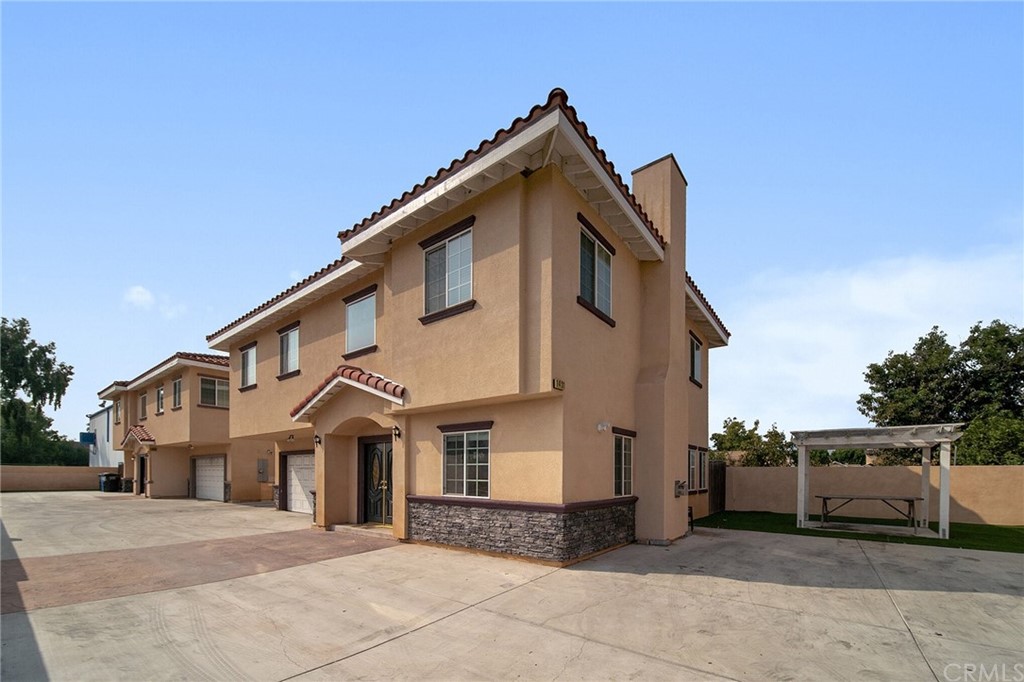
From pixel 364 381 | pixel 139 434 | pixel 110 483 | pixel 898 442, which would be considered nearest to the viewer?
pixel 364 381

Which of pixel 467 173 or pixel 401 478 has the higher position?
pixel 467 173

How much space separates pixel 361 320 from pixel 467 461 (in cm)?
601

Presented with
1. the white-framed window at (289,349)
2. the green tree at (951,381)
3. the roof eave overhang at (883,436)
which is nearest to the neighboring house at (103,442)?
the white-framed window at (289,349)

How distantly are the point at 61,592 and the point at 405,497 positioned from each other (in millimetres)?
6190

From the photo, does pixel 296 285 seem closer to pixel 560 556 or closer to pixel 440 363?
pixel 440 363

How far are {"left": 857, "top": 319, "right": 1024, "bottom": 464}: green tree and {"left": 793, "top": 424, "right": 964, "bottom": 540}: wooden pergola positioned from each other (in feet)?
55.9

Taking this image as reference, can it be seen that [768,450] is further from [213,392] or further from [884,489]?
[213,392]

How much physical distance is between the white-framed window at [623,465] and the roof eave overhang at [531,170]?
4639 millimetres

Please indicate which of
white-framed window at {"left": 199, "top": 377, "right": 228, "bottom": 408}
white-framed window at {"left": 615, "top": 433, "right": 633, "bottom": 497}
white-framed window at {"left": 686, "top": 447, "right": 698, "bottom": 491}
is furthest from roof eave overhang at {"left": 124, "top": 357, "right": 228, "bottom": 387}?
white-framed window at {"left": 686, "top": 447, "right": 698, "bottom": 491}

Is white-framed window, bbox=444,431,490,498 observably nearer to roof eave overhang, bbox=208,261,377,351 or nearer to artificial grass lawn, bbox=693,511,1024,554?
roof eave overhang, bbox=208,261,377,351

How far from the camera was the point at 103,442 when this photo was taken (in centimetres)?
4519

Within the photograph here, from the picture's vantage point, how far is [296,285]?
56.6ft

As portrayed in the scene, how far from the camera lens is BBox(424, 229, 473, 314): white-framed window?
11141 millimetres

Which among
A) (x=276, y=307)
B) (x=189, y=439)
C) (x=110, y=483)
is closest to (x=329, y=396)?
(x=276, y=307)
